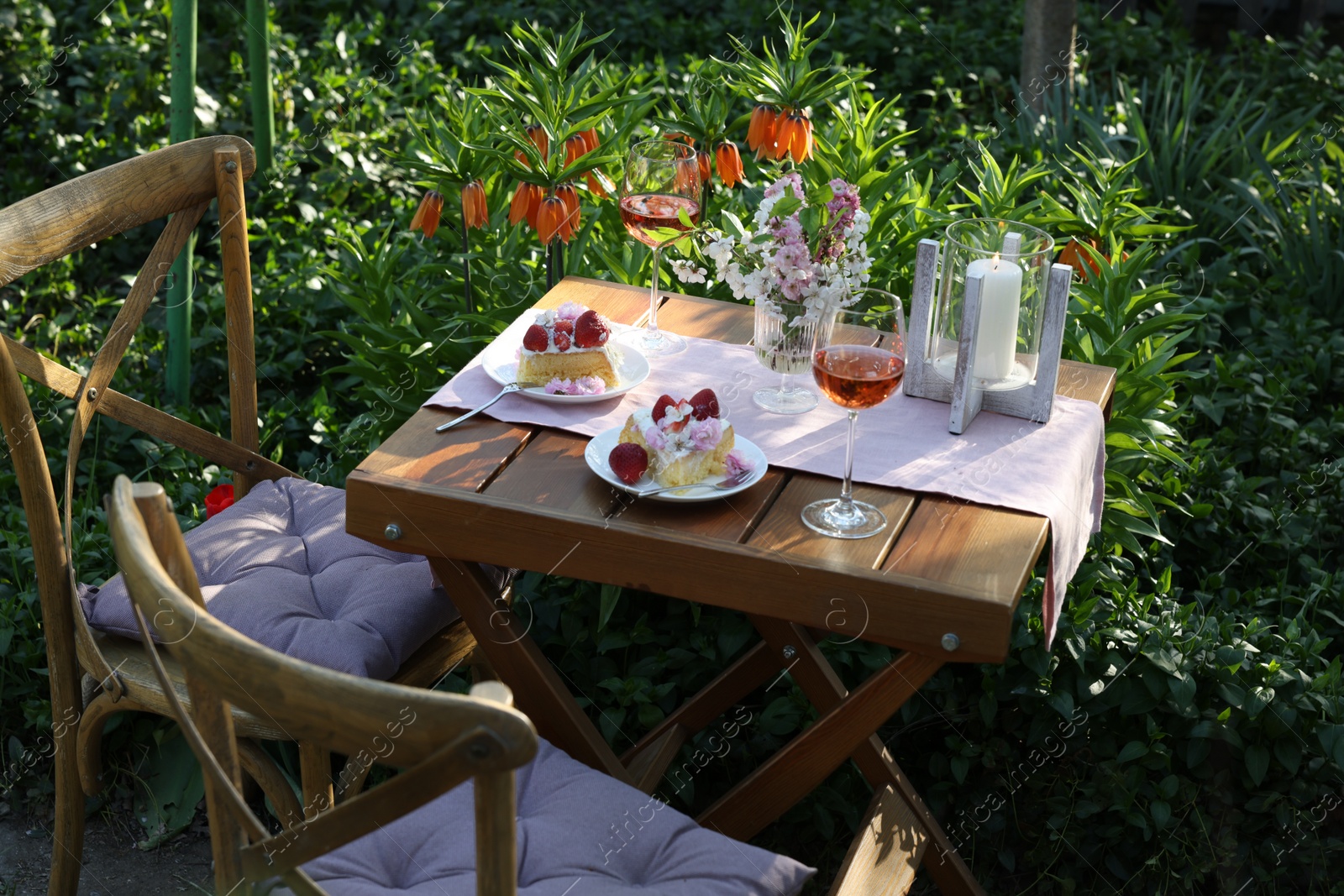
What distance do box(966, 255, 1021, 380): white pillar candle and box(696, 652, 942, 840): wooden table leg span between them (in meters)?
0.43

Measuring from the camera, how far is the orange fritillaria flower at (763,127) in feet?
8.38

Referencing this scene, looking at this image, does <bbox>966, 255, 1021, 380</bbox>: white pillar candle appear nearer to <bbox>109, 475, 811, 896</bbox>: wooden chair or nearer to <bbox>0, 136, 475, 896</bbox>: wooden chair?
<bbox>109, 475, 811, 896</bbox>: wooden chair

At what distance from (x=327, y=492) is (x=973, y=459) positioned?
1100 millimetres

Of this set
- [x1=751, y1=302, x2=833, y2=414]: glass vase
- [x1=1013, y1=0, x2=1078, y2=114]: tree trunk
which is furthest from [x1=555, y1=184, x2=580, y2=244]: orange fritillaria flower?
Result: [x1=1013, y1=0, x2=1078, y2=114]: tree trunk

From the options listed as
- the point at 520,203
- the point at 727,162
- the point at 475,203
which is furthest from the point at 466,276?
the point at 727,162

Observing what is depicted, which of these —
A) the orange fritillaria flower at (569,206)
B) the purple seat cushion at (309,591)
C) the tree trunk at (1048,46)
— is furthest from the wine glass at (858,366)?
the tree trunk at (1048,46)

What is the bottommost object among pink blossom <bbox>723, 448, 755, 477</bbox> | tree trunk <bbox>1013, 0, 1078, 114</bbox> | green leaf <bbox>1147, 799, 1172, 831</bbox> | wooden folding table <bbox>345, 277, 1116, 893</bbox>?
green leaf <bbox>1147, 799, 1172, 831</bbox>

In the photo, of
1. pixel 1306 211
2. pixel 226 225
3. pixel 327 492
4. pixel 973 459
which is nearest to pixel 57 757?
pixel 327 492

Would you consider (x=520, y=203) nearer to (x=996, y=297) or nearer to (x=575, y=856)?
(x=996, y=297)

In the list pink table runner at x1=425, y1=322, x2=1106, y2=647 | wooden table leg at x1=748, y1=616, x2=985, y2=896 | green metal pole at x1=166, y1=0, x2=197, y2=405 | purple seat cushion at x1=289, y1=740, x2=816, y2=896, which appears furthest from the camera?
green metal pole at x1=166, y1=0, x2=197, y2=405

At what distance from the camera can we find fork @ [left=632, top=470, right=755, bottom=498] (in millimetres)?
1672

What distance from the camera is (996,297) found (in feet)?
5.83

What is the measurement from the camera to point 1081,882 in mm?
2348

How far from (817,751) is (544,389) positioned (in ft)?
2.11
